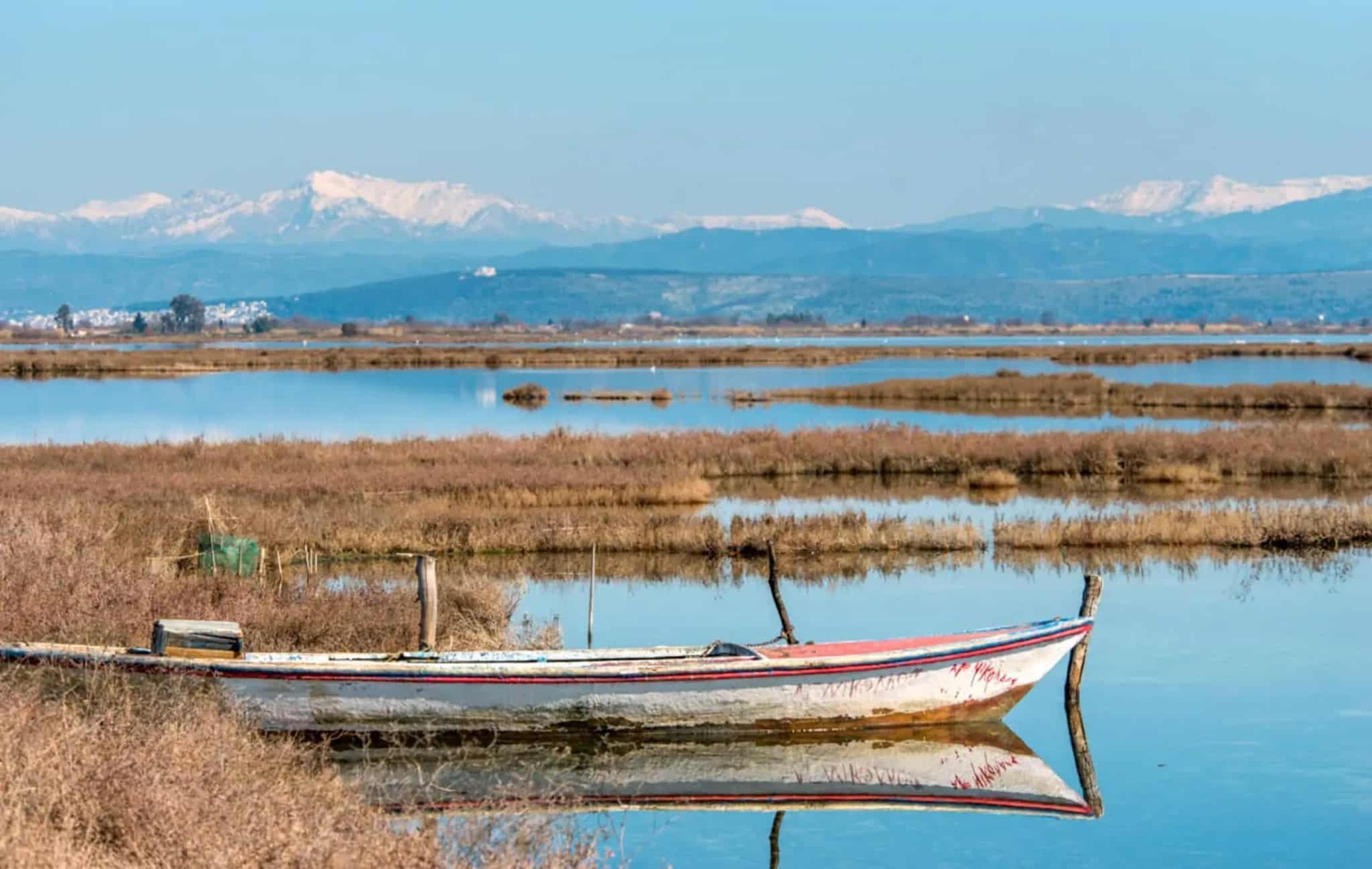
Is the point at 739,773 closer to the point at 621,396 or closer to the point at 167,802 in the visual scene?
the point at 167,802

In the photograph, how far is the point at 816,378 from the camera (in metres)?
93.3

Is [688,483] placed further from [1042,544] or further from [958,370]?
[958,370]

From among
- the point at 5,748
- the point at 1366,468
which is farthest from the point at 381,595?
the point at 1366,468

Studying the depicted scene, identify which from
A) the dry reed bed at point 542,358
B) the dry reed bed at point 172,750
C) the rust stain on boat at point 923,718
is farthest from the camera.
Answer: the dry reed bed at point 542,358

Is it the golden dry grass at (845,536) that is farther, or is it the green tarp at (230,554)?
the golden dry grass at (845,536)

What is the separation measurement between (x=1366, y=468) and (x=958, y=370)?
6183 cm

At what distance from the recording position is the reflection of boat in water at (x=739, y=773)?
54.7ft

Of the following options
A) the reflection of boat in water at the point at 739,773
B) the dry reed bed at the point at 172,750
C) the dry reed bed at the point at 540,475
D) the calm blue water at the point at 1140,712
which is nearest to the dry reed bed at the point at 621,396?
the dry reed bed at the point at 540,475

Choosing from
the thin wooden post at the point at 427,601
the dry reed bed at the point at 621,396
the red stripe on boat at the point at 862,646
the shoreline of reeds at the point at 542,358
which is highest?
the thin wooden post at the point at 427,601

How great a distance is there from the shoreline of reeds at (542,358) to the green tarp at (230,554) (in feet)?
263

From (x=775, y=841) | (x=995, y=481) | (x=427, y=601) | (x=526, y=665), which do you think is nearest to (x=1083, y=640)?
(x=775, y=841)

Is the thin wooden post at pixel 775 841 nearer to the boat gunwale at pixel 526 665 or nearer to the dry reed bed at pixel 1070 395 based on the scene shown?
the boat gunwale at pixel 526 665

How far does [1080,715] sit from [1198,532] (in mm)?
12540

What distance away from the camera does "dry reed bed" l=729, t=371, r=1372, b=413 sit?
63.5 metres
